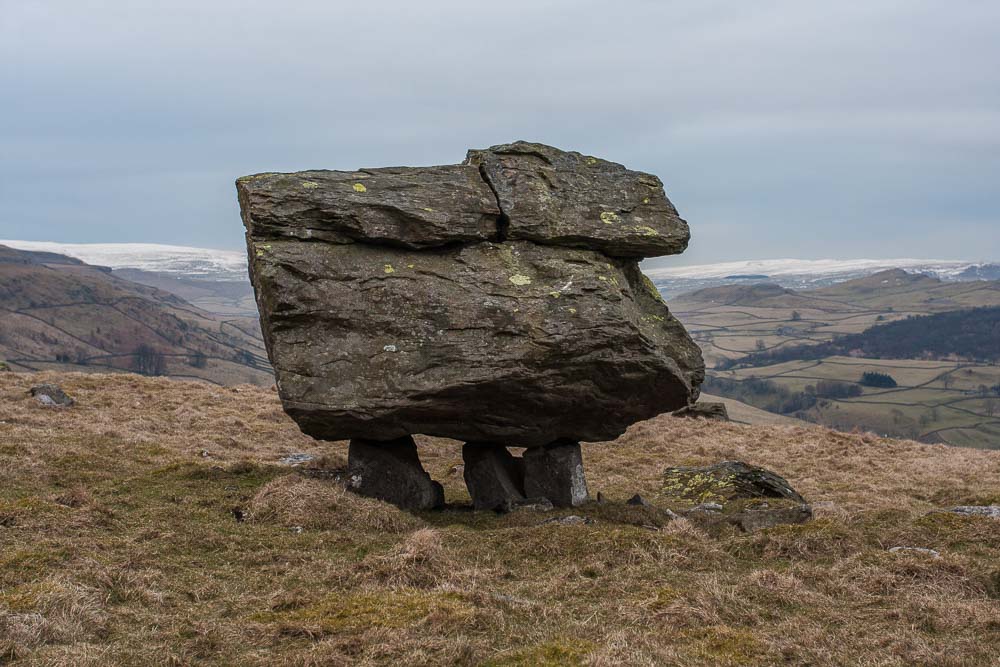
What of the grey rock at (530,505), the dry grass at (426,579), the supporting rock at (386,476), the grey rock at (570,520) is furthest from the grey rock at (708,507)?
the supporting rock at (386,476)

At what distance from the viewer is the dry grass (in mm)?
10383

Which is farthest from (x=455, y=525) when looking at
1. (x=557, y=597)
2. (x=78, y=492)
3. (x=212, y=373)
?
(x=212, y=373)

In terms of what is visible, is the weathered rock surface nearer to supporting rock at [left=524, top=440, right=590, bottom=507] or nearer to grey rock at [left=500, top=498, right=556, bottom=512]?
supporting rock at [left=524, top=440, right=590, bottom=507]

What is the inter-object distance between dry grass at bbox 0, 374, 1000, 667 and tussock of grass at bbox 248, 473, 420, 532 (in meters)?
0.05

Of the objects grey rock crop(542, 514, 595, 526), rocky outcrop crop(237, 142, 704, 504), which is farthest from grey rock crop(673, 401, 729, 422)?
grey rock crop(542, 514, 595, 526)

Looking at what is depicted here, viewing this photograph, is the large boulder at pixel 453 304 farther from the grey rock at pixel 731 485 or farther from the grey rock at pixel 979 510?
the grey rock at pixel 979 510

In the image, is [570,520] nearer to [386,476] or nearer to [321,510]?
[386,476]

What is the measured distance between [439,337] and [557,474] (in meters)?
5.96

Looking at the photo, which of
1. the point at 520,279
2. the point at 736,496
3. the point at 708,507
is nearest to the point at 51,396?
the point at 520,279

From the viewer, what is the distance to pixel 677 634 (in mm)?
11242

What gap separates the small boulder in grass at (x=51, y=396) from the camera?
30.8 m

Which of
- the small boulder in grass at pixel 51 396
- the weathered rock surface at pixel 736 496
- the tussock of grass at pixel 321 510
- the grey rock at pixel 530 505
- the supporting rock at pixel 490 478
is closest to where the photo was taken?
the tussock of grass at pixel 321 510

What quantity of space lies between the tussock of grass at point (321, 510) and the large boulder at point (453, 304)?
1772 millimetres

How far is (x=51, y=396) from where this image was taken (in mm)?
31484
